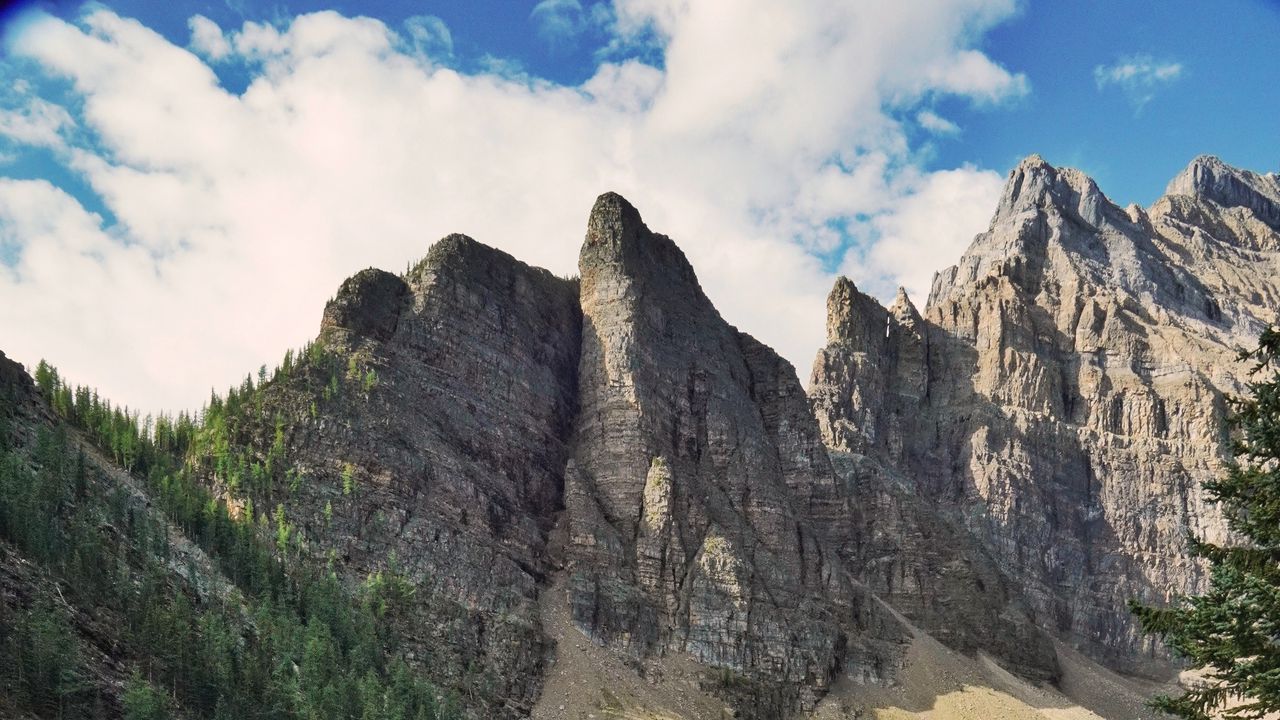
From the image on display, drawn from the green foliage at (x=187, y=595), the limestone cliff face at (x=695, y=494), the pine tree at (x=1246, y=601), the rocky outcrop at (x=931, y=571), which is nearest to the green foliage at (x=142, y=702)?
the green foliage at (x=187, y=595)

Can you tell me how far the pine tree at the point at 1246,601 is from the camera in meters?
18.8

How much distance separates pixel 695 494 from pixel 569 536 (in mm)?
16366

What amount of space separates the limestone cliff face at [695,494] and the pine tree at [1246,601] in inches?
4098

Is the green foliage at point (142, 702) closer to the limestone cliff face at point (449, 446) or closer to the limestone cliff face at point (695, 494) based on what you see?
the limestone cliff face at point (449, 446)

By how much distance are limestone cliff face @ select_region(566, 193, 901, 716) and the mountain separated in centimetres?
38

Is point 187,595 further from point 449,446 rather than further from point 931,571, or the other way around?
point 931,571

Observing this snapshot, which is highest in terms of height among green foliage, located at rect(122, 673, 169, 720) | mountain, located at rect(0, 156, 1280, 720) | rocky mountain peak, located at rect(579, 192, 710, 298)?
rocky mountain peak, located at rect(579, 192, 710, 298)

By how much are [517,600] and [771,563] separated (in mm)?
33776

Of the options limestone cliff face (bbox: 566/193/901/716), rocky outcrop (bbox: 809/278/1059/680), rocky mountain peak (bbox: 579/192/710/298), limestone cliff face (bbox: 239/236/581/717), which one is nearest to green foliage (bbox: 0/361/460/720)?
limestone cliff face (bbox: 239/236/581/717)

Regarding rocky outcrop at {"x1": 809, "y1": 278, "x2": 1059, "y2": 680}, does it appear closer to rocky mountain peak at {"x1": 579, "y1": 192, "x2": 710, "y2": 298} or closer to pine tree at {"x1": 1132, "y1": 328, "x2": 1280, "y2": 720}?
rocky mountain peak at {"x1": 579, "y1": 192, "x2": 710, "y2": 298}

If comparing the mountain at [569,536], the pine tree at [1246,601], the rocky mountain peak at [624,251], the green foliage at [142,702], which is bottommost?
the green foliage at [142,702]

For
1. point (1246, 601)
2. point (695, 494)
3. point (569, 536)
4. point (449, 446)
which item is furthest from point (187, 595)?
point (1246, 601)

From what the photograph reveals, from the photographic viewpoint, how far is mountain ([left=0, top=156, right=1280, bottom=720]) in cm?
9644

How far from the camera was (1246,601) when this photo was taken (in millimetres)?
18859
